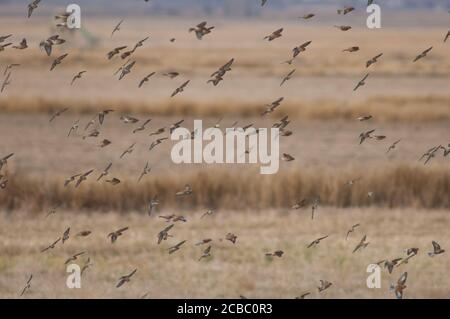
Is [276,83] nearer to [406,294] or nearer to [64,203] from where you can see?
[64,203]

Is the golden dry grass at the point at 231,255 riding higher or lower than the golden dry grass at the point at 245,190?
higher

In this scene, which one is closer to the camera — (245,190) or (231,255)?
(231,255)

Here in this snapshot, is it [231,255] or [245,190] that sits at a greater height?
[231,255]

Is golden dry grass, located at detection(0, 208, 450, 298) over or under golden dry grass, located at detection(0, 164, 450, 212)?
over

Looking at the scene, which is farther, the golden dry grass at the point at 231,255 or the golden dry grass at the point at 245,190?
the golden dry grass at the point at 245,190

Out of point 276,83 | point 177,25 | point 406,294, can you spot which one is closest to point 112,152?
point 406,294
